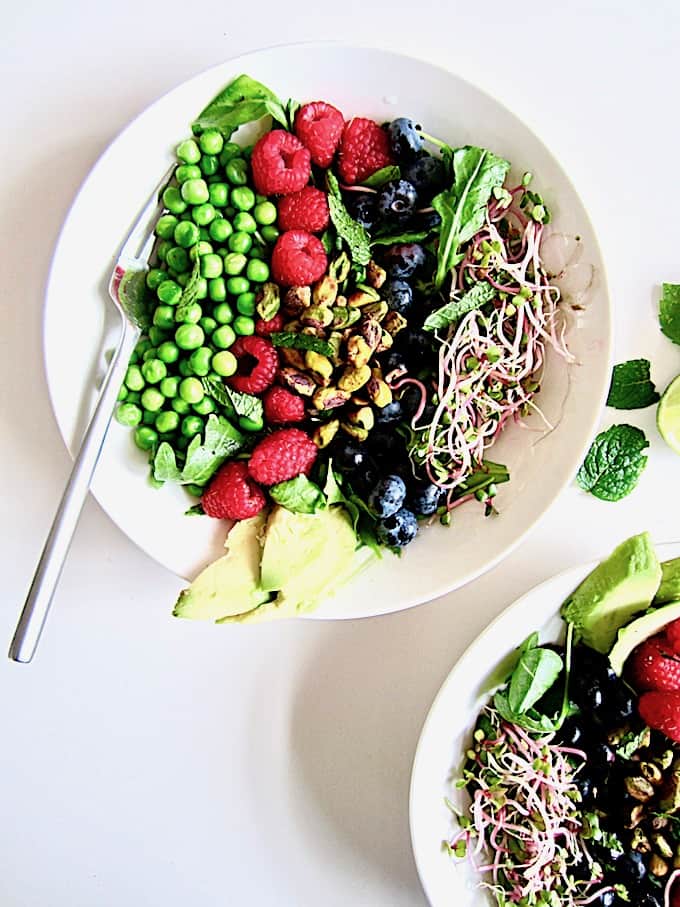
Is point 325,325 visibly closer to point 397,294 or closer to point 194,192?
point 397,294

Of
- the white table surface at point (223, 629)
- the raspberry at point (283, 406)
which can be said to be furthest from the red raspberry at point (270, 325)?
the white table surface at point (223, 629)

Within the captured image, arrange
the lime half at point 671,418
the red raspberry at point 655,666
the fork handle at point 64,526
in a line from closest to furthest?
the fork handle at point 64,526, the red raspberry at point 655,666, the lime half at point 671,418

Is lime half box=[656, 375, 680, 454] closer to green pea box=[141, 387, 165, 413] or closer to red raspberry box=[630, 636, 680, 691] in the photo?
red raspberry box=[630, 636, 680, 691]

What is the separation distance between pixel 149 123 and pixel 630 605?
127 cm

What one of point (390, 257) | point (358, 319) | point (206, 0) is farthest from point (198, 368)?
point (206, 0)

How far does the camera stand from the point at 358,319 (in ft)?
4.88

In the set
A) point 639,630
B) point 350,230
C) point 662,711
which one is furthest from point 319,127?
point 662,711

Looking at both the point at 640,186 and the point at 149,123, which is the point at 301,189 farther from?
the point at 640,186

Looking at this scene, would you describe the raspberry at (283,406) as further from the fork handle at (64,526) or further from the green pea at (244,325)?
the fork handle at (64,526)

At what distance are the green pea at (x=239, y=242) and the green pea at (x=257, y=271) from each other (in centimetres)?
3

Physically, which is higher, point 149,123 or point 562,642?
point 149,123

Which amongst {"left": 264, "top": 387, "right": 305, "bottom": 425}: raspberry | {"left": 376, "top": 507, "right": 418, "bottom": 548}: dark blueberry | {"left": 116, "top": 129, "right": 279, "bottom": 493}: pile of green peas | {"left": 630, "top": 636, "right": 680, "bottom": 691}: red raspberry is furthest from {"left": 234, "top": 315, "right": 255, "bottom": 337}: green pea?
{"left": 630, "top": 636, "right": 680, "bottom": 691}: red raspberry

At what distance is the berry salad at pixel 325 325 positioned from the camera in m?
1.48

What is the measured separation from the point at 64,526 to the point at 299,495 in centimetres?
42
